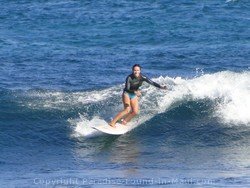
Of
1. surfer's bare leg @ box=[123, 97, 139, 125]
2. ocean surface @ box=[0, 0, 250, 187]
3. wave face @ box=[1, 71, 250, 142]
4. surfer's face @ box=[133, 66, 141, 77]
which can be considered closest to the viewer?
ocean surface @ box=[0, 0, 250, 187]

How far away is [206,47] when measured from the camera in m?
30.2

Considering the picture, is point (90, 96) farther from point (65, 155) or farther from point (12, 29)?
point (12, 29)

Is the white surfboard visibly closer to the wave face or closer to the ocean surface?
the ocean surface

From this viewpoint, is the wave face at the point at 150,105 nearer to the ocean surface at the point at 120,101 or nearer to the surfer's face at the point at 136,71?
the ocean surface at the point at 120,101

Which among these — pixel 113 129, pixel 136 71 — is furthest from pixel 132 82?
pixel 113 129

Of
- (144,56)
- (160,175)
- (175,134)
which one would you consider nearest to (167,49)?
(144,56)

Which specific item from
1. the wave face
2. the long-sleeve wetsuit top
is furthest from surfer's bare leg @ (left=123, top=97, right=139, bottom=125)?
the wave face

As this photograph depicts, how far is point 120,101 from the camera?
857 inches

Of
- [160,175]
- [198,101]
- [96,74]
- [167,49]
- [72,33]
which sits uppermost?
[72,33]

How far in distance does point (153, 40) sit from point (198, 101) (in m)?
10.7

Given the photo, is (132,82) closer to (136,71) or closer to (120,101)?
(136,71)

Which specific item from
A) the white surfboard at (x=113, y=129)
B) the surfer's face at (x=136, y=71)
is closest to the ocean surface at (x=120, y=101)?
the white surfboard at (x=113, y=129)

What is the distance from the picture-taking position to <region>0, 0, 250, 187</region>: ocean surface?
1636 centimetres

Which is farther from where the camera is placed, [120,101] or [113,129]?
[120,101]
